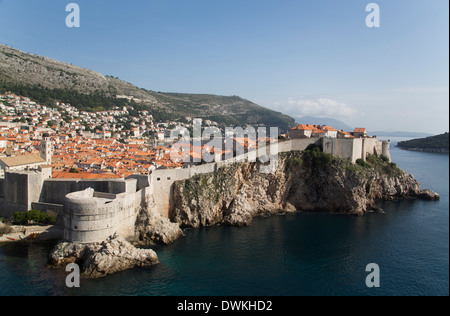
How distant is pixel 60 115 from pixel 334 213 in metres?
55.9

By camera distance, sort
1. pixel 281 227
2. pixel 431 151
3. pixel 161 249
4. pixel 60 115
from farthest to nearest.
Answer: pixel 431 151 < pixel 60 115 < pixel 281 227 < pixel 161 249

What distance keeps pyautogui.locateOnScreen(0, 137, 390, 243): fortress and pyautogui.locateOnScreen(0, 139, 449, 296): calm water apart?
7.62 ft

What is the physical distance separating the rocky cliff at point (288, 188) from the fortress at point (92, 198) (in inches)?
80.8

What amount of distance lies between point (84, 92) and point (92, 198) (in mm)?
73342

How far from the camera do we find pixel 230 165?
25594 millimetres

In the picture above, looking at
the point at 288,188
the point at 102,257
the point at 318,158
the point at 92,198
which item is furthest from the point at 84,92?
the point at 102,257

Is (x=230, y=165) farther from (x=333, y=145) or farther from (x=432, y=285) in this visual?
(x=432, y=285)

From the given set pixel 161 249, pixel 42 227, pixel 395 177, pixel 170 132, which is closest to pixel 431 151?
pixel 395 177

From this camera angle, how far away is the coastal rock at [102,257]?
49.2 feet

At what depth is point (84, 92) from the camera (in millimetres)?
81938

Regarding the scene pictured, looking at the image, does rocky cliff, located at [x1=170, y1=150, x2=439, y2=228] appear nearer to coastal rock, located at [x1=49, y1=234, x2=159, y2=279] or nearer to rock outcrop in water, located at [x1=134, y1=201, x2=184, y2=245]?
rock outcrop in water, located at [x1=134, y1=201, x2=184, y2=245]

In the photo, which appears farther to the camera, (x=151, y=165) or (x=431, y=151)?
(x=431, y=151)

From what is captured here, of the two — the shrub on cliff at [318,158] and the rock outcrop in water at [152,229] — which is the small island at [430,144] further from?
the rock outcrop in water at [152,229]

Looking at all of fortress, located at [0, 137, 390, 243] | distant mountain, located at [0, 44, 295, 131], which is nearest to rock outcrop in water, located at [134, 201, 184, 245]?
fortress, located at [0, 137, 390, 243]
